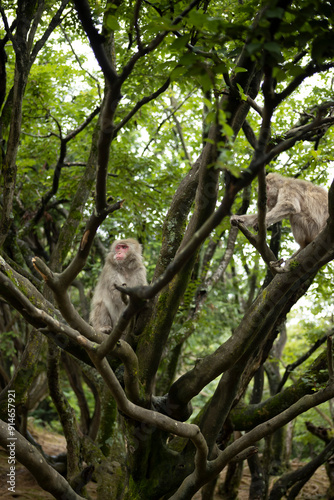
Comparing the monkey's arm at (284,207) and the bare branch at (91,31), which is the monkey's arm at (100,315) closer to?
the monkey's arm at (284,207)

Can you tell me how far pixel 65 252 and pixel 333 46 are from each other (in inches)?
184

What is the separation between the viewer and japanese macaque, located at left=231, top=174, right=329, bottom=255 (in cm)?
644

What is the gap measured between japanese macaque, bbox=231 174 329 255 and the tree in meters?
0.51

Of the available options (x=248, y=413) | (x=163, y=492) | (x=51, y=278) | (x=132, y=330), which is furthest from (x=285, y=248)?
(x=51, y=278)

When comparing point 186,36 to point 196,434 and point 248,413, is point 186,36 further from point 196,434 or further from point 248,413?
point 248,413

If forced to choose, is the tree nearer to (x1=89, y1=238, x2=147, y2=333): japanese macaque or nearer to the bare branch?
the bare branch

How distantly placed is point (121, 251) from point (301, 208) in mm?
2526

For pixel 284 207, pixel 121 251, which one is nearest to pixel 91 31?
pixel 284 207

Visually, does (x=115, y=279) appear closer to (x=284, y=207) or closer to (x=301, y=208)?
(x=284, y=207)

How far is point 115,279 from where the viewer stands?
7363 mm

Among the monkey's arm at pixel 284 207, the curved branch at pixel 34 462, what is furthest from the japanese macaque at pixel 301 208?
the curved branch at pixel 34 462

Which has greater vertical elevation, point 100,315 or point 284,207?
point 284,207

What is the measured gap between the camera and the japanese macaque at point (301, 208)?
21.1 ft

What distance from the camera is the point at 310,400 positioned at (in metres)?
4.14
